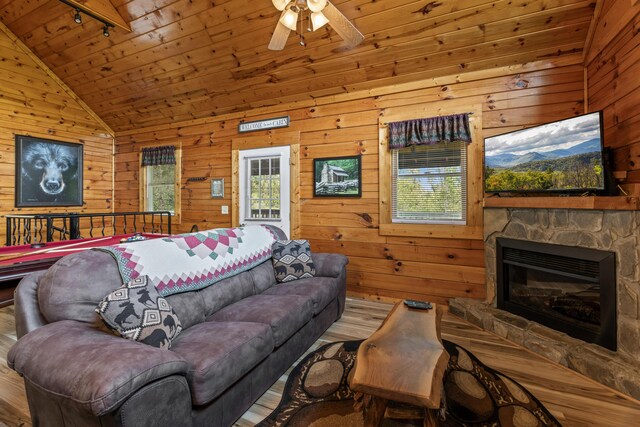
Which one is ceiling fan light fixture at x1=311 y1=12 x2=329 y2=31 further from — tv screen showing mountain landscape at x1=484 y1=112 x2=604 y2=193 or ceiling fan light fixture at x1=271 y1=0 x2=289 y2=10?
tv screen showing mountain landscape at x1=484 y1=112 x2=604 y2=193

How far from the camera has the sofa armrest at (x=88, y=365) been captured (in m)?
1.12

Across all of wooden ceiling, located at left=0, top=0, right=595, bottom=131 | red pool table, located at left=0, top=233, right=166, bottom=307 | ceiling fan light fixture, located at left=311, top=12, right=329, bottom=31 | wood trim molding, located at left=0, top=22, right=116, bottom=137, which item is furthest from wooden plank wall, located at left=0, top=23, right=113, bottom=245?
ceiling fan light fixture, located at left=311, top=12, right=329, bottom=31

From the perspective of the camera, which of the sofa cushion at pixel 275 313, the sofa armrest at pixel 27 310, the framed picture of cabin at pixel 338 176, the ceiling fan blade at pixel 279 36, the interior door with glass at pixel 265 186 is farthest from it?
the interior door with glass at pixel 265 186

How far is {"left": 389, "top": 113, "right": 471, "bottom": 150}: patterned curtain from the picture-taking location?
3.45 m

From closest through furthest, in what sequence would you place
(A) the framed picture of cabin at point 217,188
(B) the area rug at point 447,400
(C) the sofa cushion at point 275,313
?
(B) the area rug at point 447,400, (C) the sofa cushion at point 275,313, (A) the framed picture of cabin at point 217,188

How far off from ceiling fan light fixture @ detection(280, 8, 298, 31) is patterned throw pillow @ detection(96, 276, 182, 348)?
2115 millimetres

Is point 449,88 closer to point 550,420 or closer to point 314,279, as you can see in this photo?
point 314,279

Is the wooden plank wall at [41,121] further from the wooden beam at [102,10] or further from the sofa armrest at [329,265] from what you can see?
the sofa armrest at [329,265]

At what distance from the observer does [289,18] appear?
235cm

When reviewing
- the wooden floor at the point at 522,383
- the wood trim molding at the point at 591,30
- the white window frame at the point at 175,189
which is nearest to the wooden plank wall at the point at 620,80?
the wood trim molding at the point at 591,30

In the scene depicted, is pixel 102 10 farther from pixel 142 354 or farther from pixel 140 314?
pixel 142 354

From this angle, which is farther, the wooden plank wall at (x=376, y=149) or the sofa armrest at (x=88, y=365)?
the wooden plank wall at (x=376, y=149)

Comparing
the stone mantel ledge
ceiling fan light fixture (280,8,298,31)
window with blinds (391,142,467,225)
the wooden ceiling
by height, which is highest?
the wooden ceiling

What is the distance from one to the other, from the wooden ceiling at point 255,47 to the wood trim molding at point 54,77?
106mm
